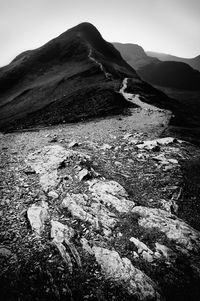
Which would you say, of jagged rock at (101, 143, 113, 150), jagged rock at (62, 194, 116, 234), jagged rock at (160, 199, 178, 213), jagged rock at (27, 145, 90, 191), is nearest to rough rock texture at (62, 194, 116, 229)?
jagged rock at (62, 194, 116, 234)

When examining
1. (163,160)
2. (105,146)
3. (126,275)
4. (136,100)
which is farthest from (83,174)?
(136,100)

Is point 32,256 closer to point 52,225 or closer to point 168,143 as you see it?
point 52,225

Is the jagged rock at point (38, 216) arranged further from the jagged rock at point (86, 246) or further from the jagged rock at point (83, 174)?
the jagged rock at point (83, 174)

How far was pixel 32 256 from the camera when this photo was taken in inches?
272

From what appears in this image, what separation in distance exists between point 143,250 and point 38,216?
16.0ft

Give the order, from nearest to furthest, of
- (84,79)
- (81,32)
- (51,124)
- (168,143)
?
(168,143) → (51,124) → (84,79) → (81,32)

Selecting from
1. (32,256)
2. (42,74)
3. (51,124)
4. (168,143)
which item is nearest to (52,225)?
(32,256)

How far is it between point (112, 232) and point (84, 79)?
38.9m

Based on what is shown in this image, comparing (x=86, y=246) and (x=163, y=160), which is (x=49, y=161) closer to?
(x=86, y=246)

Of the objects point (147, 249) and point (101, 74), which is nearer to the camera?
point (147, 249)

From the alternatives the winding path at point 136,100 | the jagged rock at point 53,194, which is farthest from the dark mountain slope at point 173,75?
the jagged rock at point 53,194

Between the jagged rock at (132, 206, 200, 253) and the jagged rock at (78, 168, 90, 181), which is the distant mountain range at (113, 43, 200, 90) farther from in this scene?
the jagged rock at (132, 206, 200, 253)

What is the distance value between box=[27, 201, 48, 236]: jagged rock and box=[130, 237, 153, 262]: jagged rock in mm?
3963

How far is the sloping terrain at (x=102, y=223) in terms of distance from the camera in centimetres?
607
